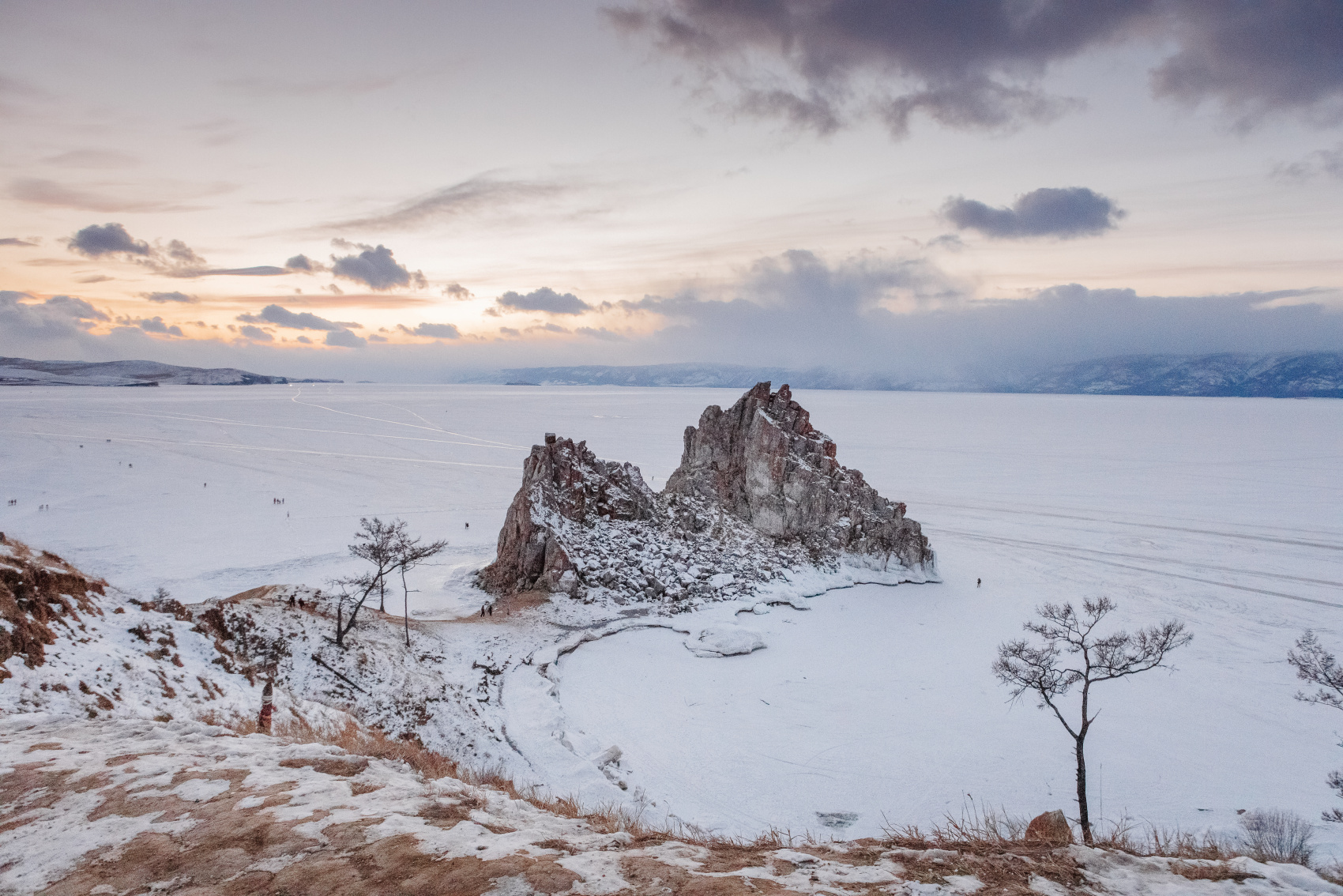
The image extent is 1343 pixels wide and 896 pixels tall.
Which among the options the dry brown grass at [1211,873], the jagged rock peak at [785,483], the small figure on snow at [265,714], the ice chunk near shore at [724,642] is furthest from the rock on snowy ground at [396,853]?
the jagged rock peak at [785,483]

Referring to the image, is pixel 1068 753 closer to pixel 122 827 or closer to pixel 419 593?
pixel 122 827

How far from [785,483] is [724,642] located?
18.9m

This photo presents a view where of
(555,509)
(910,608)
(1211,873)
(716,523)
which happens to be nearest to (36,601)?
(1211,873)

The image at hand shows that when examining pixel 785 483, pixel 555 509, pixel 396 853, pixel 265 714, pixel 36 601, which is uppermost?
pixel 36 601

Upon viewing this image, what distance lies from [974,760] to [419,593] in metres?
32.8

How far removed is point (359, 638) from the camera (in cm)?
2539

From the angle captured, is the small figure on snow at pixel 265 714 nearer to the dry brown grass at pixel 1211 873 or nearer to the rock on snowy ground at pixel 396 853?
the rock on snowy ground at pixel 396 853

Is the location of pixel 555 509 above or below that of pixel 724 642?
above

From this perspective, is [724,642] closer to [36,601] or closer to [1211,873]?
[36,601]

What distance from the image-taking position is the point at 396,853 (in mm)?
6637

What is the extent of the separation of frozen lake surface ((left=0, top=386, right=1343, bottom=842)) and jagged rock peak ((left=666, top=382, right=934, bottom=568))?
474 cm

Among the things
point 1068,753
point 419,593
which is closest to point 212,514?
point 419,593

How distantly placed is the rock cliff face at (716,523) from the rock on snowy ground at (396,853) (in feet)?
93.9

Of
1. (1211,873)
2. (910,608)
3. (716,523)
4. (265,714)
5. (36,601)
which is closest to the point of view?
(1211,873)
